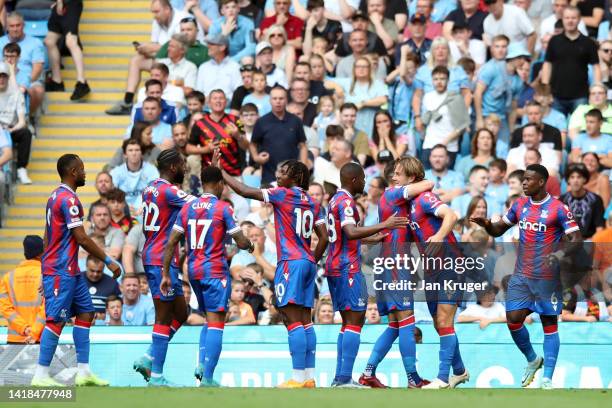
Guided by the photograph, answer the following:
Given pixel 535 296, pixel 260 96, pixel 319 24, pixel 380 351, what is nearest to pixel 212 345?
pixel 380 351

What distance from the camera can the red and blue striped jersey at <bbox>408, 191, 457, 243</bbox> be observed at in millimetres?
14188

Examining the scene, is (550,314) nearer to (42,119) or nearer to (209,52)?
(209,52)

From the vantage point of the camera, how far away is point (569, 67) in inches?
807

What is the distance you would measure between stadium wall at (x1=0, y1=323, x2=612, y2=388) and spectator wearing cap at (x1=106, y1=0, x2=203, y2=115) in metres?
6.60

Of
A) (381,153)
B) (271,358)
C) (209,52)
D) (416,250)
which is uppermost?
(209,52)

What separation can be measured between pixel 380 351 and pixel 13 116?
8392 mm

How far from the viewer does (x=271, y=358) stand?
624 inches

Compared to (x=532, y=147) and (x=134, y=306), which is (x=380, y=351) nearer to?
(x=134, y=306)

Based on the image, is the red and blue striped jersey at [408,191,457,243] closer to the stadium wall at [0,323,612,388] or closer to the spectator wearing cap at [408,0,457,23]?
the stadium wall at [0,323,612,388]

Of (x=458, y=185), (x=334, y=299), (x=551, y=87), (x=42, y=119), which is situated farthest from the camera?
(x=42, y=119)

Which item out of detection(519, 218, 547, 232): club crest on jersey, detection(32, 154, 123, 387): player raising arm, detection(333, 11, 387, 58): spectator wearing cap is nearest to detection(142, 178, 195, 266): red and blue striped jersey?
detection(32, 154, 123, 387): player raising arm

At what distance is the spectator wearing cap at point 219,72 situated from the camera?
830 inches

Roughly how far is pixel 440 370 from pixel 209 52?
28.2 ft

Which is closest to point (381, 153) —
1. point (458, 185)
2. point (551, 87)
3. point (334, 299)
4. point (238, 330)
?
point (458, 185)
